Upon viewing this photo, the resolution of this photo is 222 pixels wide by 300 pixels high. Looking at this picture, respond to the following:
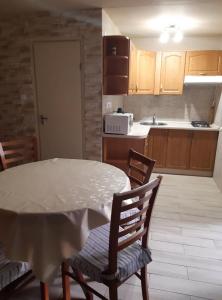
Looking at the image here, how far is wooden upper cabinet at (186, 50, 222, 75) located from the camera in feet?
12.7

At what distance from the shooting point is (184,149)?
4.05 metres

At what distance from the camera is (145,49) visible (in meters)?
4.33

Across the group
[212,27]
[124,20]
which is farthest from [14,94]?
[212,27]

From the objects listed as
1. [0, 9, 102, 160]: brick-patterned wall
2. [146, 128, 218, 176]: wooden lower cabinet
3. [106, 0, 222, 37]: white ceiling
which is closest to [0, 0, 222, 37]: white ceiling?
[106, 0, 222, 37]: white ceiling

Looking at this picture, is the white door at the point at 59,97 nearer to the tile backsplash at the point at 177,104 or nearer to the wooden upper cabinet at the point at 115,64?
the wooden upper cabinet at the point at 115,64

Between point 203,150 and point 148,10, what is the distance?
235cm

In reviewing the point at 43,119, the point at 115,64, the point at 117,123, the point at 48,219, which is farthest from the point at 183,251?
the point at 43,119

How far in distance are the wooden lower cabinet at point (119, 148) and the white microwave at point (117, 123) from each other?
0.38 ft

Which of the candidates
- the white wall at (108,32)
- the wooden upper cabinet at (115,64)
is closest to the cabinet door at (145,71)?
the white wall at (108,32)

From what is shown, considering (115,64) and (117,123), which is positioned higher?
(115,64)

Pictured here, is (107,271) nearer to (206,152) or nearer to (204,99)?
(206,152)

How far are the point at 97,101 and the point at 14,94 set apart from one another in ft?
4.10

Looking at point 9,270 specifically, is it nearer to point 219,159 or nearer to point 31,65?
point 31,65

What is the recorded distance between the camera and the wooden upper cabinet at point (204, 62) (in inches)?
152
